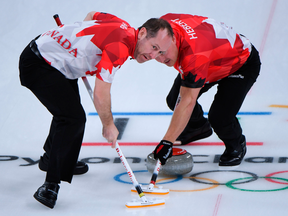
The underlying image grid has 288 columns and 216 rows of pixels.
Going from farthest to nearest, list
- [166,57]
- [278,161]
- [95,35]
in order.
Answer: [278,161], [166,57], [95,35]

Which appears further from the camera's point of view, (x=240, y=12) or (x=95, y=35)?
(x=240, y=12)

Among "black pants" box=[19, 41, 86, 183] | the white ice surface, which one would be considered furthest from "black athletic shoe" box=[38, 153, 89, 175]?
"black pants" box=[19, 41, 86, 183]

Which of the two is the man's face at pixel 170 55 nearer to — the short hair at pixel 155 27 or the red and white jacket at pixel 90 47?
the short hair at pixel 155 27

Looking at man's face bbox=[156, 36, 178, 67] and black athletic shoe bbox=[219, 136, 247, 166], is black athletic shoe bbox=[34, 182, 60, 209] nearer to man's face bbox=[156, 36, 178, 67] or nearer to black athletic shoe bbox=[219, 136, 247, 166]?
man's face bbox=[156, 36, 178, 67]

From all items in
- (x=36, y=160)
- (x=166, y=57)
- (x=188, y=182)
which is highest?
(x=166, y=57)

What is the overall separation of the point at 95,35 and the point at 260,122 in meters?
2.43

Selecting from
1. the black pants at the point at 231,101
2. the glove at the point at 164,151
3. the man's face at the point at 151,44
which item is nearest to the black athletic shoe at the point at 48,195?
the glove at the point at 164,151

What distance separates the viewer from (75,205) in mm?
2670

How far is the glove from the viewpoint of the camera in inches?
109

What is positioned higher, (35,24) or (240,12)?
(240,12)

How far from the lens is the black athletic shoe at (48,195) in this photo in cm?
259

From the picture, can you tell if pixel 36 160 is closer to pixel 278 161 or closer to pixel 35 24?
pixel 278 161

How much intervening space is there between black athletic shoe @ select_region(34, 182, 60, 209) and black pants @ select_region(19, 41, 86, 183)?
0.13 ft

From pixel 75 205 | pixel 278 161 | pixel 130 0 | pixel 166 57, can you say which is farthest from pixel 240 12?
pixel 75 205
